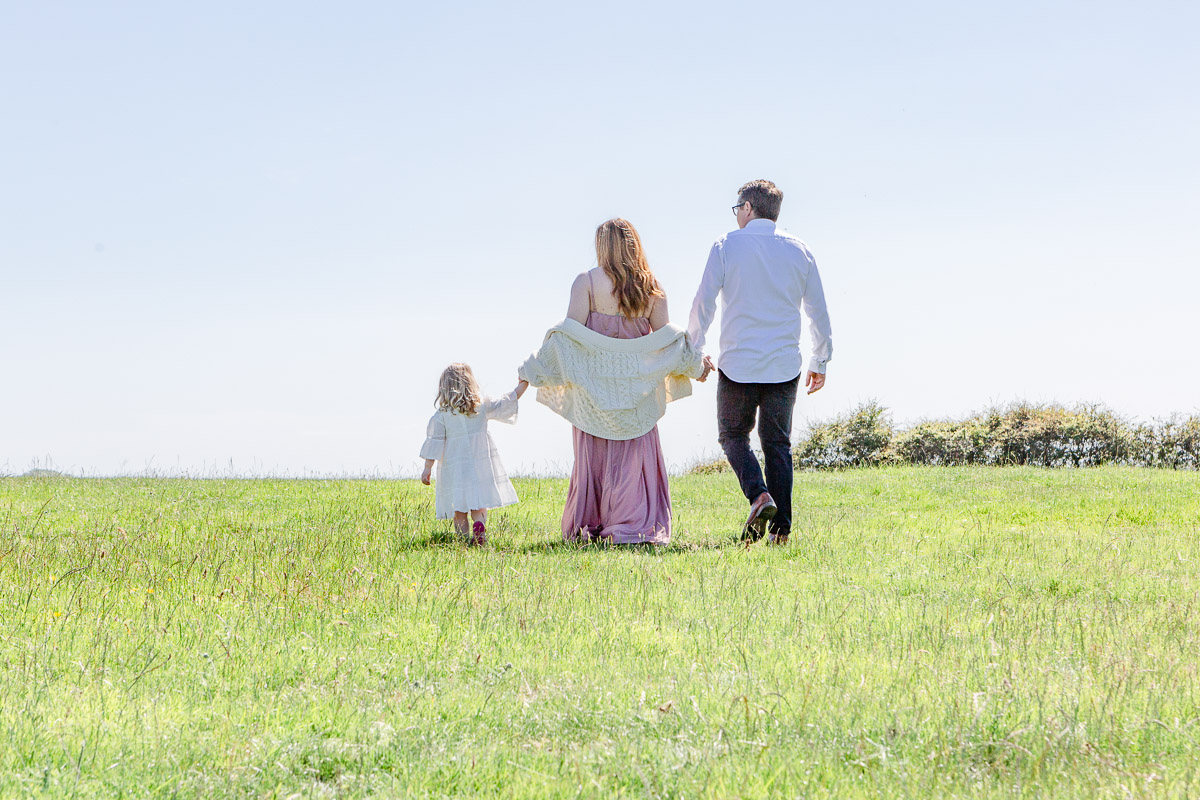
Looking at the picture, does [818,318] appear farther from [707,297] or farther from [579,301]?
[579,301]

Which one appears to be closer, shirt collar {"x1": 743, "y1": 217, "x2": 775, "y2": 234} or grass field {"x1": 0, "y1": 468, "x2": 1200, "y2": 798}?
grass field {"x1": 0, "y1": 468, "x2": 1200, "y2": 798}

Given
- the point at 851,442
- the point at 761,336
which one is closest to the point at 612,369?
the point at 761,336

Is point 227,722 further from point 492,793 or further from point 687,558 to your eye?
point 687,558

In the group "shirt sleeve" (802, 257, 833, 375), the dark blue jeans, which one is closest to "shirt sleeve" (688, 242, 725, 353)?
the dark blue jeans

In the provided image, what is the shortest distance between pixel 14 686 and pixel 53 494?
447 inches

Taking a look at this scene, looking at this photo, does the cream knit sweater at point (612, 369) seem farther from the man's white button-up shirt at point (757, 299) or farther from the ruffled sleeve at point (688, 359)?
the man's white button-up shirt at point (757, 299)

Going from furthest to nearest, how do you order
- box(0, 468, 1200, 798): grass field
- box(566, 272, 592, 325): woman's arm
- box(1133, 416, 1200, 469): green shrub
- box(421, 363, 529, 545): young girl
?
box(1133, 416, 1200, 469): green shrub < box(421, 363, 529, 545): young girl < box(566, 272, 592, 325): woman's arm < box(0, 468, 1200, 798): grass field

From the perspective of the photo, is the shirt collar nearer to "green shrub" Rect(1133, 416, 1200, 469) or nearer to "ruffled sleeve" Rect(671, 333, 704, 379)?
"ruffled sleeve" Rect(671, 333, 704, 379)

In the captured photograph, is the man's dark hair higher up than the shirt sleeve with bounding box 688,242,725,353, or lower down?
higher up

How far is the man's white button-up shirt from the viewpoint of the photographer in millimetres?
8688

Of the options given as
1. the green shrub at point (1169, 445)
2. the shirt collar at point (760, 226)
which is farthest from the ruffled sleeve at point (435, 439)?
the green shrub at point (1169, 445)

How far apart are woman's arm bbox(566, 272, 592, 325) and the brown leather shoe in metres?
2.22

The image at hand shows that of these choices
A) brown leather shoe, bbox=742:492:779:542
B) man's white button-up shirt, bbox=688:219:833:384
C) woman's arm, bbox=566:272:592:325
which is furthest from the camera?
woman's arm, bbox=566:272:592:325

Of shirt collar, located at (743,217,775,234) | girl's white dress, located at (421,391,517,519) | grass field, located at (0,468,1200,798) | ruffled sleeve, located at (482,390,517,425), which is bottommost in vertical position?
grass field, located at (0,468,1200,798)
